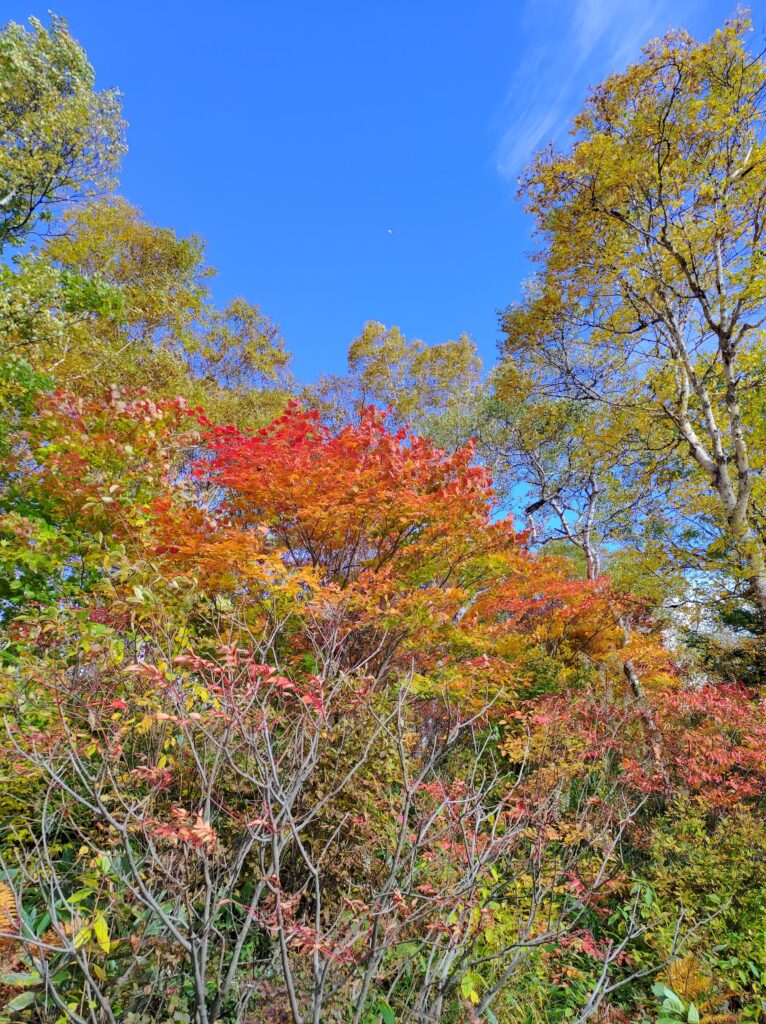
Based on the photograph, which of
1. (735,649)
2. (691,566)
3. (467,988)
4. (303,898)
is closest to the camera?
(467,988)

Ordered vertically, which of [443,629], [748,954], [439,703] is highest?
[443,629]

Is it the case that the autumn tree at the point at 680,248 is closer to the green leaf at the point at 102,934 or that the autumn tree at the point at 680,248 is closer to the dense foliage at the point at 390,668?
the dense foliage at the point at 390,668

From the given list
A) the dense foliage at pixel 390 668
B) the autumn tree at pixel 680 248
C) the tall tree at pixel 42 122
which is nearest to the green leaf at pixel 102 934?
the dense foliage at pixel 390 668

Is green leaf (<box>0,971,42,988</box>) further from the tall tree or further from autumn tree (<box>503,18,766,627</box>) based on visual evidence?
the tall tree

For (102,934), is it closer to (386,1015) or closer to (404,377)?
(386,1015)

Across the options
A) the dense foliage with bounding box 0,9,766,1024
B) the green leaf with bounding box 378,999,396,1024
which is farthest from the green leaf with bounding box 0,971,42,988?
the green leaf with bounding box 378,999,396,1024

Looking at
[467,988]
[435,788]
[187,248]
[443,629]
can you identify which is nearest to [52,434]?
[443,629]

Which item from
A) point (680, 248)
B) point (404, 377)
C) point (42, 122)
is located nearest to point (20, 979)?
point (680, 248)

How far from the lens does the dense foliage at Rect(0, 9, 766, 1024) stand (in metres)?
2.36

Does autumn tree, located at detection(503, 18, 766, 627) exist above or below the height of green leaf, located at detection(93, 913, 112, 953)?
above

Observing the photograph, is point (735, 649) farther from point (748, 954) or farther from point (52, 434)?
point (52, 434)

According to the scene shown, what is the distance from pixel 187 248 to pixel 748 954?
57.8 ft

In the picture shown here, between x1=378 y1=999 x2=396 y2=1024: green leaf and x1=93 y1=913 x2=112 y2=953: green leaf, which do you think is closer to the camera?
x1=93 y1=913 x2=112 y2=953: green leaf

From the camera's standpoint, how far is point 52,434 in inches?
215
